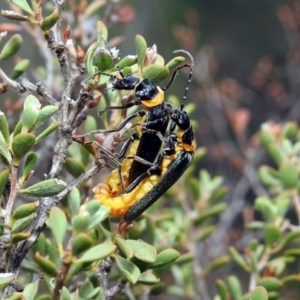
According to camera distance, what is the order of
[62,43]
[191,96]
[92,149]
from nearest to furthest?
[62,43], [92,149], [191,96]

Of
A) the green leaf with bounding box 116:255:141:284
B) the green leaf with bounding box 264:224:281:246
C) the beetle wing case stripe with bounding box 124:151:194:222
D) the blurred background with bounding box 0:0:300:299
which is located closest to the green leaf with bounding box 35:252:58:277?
the green leaf with bounding box 116:255:141:284


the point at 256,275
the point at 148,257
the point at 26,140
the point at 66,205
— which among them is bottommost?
the point at 256,275

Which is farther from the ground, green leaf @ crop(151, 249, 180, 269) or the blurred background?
green leaf @ crop(151, 249, 180, 269)

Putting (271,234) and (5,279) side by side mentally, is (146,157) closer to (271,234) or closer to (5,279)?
(271,234)

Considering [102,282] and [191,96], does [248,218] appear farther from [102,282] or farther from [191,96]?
[191,96]

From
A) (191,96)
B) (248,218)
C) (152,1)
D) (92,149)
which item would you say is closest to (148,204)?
(92,149)

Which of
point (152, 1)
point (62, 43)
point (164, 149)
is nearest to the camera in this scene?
point (62, 43)

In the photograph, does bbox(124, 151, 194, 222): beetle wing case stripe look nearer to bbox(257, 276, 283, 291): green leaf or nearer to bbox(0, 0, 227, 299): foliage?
bbox(0, 0, 227, 299): foliage

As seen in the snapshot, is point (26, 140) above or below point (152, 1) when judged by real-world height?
above
